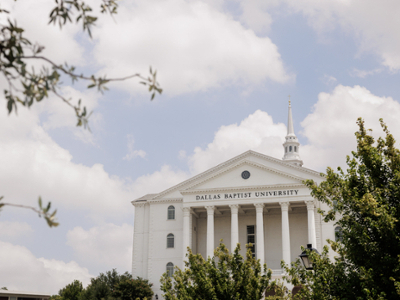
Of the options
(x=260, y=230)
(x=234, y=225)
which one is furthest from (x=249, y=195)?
(x=260, y=230)

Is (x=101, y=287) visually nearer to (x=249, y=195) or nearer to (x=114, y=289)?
(x=114, y=289)

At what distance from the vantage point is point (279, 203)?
4972 centimetres

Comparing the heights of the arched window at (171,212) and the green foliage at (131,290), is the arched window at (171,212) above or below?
above

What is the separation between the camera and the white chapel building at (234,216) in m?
49.6

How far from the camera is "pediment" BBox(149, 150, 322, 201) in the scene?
50.0 m

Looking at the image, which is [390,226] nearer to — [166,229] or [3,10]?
[3,10]

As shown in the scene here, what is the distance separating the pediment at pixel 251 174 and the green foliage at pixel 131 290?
1036cm

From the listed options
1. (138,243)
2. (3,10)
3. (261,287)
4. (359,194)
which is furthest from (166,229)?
(3,10)

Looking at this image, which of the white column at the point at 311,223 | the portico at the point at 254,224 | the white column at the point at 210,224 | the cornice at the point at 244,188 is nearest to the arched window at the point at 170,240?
the portico at the point at 254,224

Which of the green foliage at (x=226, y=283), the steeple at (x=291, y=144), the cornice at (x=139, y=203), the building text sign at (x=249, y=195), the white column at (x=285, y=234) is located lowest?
the green foliage at (x=226, y=283)

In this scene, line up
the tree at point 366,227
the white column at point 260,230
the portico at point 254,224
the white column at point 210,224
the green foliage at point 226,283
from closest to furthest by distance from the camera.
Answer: the tree at point 366,227 < the green foliage at point 226,283 < the white column at point 260,230 < the portico at point 254,224 < the white column at point 210,224

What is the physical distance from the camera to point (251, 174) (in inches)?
2012

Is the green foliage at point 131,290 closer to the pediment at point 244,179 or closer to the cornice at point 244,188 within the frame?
the cornice at point 244,188

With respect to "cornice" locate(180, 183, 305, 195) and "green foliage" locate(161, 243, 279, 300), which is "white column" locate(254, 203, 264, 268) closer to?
"cornice" locate(180, 183, 305, 195)
